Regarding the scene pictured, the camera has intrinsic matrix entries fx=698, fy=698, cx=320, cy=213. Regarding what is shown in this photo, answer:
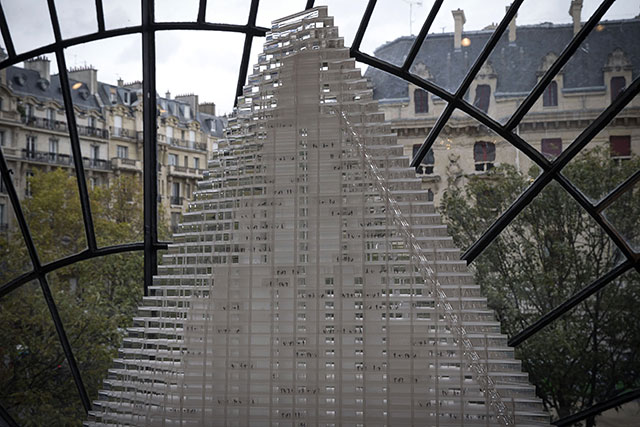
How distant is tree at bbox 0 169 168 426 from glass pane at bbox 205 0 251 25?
80.9 inches

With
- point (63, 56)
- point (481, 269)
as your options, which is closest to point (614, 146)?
point (481, 269)

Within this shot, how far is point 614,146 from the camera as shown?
664cm

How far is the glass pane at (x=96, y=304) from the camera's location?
7.90 metres

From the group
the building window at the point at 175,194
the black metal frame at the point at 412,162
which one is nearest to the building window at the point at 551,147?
the black metal frame at the point at 412,162

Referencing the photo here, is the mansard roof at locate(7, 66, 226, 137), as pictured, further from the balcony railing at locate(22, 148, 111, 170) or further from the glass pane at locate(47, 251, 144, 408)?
the glass pane at locate(47, 251, 144, 408)

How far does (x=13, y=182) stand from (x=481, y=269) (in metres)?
5.25

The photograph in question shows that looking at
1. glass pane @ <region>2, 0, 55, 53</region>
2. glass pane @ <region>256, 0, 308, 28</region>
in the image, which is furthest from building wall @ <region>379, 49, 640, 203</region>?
glass pane @ <region>2, 0, 55, 53</region>

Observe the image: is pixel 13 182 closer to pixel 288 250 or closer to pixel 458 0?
pixel 288 250

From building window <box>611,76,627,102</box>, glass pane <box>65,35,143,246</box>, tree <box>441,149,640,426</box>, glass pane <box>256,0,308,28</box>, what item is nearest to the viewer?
building window <box>611,76,627,102</box>

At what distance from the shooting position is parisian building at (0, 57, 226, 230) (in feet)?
25.4

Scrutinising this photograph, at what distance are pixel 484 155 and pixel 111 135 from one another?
13.4ft

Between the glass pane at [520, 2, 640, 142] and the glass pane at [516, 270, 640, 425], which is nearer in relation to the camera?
the glass pane at [520, 2, 640, 142]

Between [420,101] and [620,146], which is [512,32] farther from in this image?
[620,146]

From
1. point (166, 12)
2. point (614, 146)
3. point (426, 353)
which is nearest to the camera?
point (426, 353)
